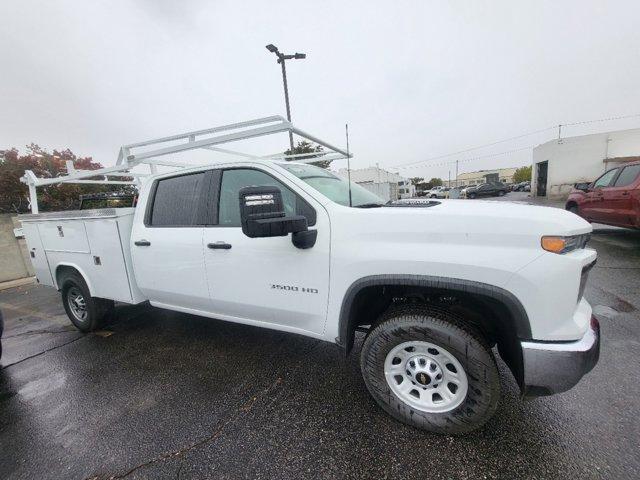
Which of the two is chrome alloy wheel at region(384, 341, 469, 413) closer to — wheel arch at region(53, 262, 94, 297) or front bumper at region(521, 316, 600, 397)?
front bumper at region(521, 316, 600, 397)

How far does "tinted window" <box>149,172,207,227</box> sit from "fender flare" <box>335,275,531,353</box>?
1603mm

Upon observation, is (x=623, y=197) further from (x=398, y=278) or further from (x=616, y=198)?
(x=398, y=278)

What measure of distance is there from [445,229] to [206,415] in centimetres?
223

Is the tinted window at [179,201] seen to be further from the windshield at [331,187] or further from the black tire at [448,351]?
the black tire at [448,351]

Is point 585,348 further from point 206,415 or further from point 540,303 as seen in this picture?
point 206,415

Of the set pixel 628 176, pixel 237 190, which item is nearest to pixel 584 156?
pixel 628 176

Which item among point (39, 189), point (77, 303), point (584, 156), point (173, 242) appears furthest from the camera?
point (584, 156)

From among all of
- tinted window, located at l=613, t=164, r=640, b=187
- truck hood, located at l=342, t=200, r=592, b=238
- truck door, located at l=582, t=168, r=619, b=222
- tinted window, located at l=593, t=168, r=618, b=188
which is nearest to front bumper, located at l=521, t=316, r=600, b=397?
truck hood, located at l=342, t=200, r=592, b=238

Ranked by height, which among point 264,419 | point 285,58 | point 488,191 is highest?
point 285,58

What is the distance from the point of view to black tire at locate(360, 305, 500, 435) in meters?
1.87

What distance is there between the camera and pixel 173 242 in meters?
2.94

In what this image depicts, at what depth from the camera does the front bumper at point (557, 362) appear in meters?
1.68

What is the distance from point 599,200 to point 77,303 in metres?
10.3

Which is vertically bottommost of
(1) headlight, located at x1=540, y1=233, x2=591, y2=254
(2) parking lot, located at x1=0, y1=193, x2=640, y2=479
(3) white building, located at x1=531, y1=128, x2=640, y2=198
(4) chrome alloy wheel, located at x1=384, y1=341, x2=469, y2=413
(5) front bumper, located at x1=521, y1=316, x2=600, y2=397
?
(2) parking lot, located at x1=0, y1=193, x2=640, y2=479
